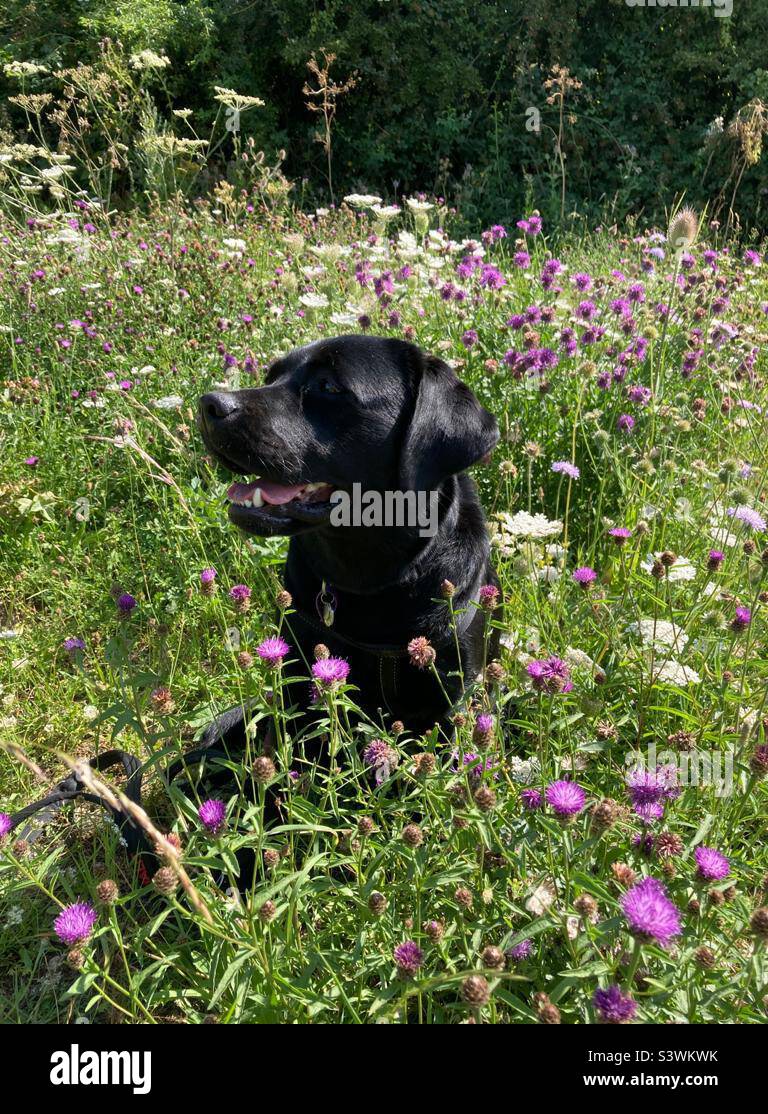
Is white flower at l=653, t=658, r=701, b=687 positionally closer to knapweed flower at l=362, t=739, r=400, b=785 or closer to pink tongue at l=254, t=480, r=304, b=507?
knapweed flower at l=362, t=739, r=400, b=785

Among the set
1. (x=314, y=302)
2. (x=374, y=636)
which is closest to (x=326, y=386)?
(x=374, y=636)

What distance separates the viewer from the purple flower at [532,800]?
4.71 ft

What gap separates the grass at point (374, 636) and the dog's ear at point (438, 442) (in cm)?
23

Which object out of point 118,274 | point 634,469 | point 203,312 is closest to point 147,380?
point 203,312

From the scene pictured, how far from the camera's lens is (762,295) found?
15.2ft

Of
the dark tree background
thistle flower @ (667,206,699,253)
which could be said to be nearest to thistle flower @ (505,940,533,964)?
thistle flower @ (667,206,699,253)

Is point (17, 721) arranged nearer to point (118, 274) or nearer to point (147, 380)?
point (147, 380)

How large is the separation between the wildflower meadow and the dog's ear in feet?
0.79

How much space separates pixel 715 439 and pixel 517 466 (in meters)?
0.90

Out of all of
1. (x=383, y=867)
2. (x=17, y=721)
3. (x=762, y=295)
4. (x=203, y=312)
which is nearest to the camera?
(x=383, y=867)

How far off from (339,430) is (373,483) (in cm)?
17

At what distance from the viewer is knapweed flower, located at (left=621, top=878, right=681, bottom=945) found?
1005mm

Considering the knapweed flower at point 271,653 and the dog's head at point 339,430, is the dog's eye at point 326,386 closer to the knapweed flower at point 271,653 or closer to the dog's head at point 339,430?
the dog's head at point 339,430

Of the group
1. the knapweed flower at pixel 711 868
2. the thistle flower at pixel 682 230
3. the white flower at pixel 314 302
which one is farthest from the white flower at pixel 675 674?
the white flower at pixel 314 302
